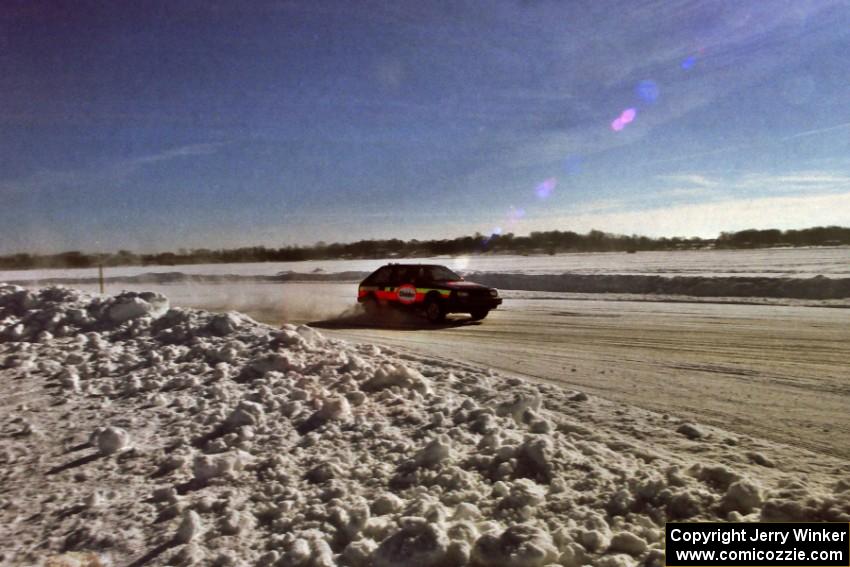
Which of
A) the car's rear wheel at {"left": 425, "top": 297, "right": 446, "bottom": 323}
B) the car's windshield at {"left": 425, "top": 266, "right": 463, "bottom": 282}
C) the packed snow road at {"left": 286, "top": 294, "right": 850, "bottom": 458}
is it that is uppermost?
the car's windshield at {"left": 425, "top": 266, "right": 463, "bottom": 282}

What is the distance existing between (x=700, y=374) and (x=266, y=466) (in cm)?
545

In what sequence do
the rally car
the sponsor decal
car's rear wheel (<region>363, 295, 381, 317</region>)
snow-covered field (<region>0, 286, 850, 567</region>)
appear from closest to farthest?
snow-covered field (<region>0, 286, 850, 567</region>)
the rally car
the sponsor decal
car's rear wheel (<region>363, 295, 381, 317</region>)

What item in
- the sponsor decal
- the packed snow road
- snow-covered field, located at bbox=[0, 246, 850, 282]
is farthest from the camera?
snow-covered field, located at bbox=[0, 246, 850, 282]

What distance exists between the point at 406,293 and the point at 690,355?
22.8 feet

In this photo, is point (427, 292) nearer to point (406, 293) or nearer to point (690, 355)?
point (406, 293)

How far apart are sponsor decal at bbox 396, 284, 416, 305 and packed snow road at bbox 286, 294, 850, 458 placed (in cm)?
56

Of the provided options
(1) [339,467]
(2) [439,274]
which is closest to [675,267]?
(2) [439,274]

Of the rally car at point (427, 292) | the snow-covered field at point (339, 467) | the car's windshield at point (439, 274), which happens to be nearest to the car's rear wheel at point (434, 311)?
the rally car at point (427, 292)

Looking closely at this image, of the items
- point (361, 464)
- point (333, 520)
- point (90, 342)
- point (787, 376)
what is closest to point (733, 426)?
point (787, 376)

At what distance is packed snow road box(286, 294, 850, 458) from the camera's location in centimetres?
505

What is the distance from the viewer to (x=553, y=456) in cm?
373

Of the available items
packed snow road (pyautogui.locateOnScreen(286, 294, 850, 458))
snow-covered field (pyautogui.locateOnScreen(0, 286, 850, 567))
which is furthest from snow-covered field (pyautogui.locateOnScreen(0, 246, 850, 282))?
snow-covered field (pyautogui.locateOnScreen(0, 286, 850, 567))

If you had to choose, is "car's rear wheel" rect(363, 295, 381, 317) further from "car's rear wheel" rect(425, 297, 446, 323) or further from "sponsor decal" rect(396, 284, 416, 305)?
"car's rear wheel" rect(425, 297, 446, 323)

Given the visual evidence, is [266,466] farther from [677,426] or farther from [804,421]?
[804,421]
